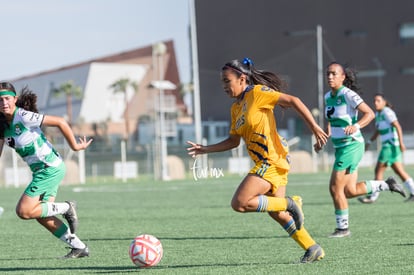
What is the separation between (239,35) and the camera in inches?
2908

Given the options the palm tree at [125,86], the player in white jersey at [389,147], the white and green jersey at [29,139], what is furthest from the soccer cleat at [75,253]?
the palm tree at [125,86]

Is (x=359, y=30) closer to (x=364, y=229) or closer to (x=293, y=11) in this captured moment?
(x=293, y=11)

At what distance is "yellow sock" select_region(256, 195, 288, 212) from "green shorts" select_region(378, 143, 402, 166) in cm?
943

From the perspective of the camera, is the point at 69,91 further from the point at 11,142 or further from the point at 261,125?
the point at 261,125

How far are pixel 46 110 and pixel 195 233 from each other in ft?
275

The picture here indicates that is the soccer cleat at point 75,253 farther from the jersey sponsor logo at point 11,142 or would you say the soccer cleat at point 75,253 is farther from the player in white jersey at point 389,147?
the player in white jersey at point 389,147

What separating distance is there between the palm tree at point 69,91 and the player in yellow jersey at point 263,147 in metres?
81.8

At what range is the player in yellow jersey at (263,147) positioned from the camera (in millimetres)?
8305

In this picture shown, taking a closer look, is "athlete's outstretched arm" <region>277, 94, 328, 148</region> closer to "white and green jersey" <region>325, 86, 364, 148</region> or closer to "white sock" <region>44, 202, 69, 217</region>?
"white sock" <region>44, 202, 69, 217</region>

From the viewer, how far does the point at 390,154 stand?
57.4 ft

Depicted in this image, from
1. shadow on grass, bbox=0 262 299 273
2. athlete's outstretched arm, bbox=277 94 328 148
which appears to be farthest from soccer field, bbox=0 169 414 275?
athlete's outstretched arm, bbox=277 94 328 148

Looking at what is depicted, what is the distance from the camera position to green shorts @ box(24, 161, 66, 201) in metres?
9.31

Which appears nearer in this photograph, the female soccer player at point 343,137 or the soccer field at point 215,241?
the soccer field at point 215,241

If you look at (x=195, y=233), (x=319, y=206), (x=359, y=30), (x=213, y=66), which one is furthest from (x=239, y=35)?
(x=195, y=233)
